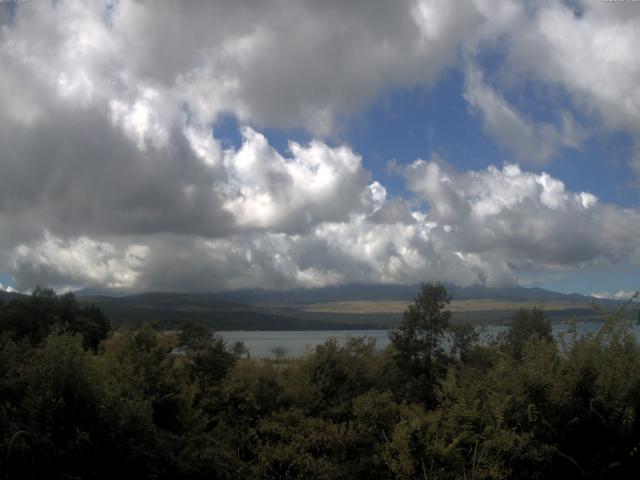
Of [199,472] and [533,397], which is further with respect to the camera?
[533,397]

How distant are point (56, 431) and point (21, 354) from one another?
266 centimetres

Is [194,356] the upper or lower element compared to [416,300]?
lower

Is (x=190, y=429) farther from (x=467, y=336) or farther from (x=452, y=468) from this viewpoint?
(x=467, y=336)

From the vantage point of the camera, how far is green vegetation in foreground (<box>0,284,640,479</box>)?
8.12m

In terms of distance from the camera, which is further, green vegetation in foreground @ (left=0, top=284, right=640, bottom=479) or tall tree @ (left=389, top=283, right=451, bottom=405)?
tall tree @ (left=389, top=283, right=451, bottom=405)

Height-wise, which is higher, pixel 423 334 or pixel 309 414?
pixel 423 334

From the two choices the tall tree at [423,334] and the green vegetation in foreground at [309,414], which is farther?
the tall tree at [423,334]

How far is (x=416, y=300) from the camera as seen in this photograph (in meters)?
14.3

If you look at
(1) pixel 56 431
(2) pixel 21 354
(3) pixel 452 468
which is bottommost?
(3) pixel 452 468

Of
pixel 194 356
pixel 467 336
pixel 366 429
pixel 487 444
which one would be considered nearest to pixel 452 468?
pixel 487 444

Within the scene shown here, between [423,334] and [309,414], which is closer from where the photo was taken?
[309,414]

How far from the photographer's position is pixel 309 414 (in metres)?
11.6

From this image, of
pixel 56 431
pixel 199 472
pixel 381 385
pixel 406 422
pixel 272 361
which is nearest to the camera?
pixel 56 431

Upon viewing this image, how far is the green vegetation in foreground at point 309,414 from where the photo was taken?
26.6 ft
